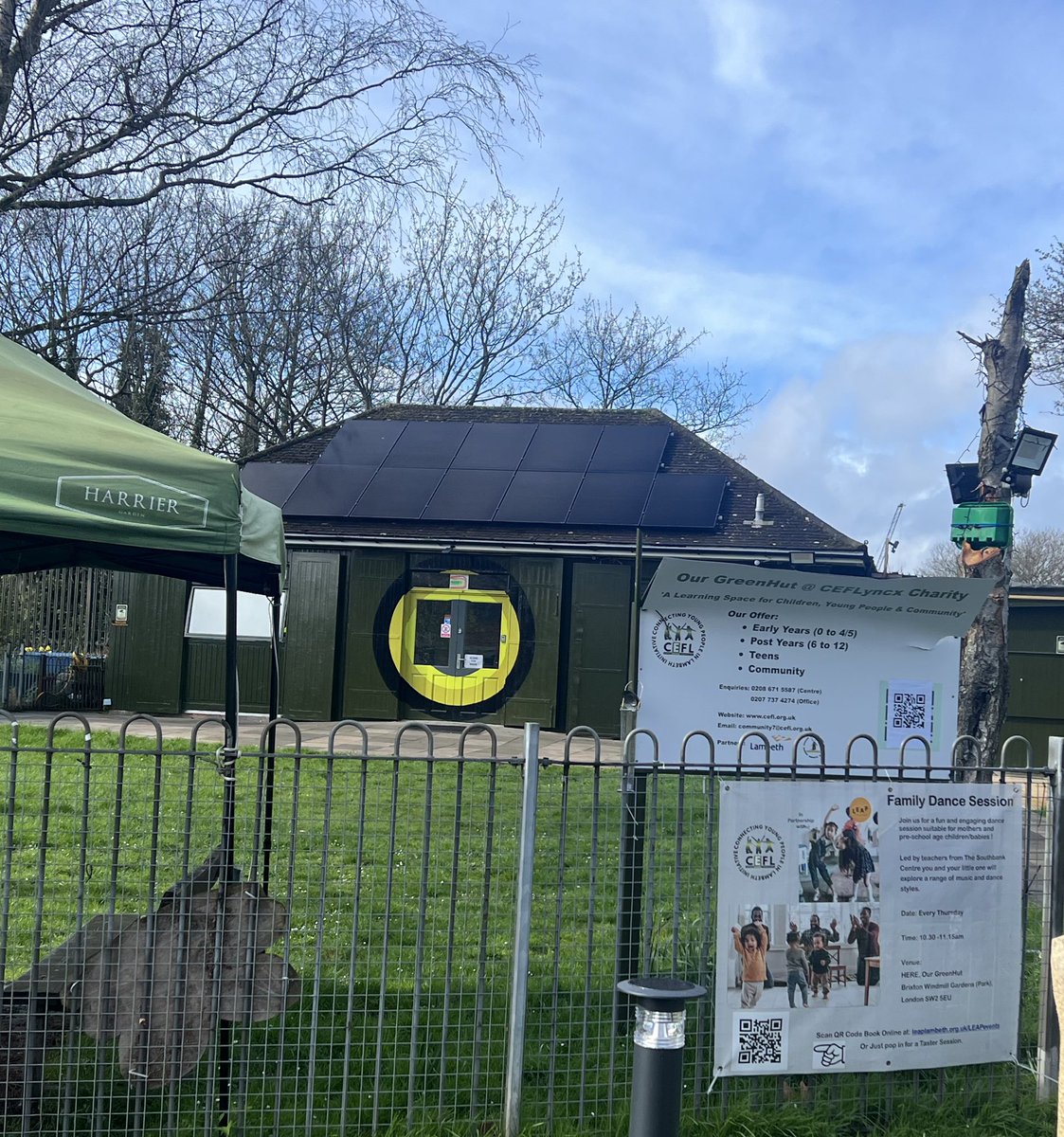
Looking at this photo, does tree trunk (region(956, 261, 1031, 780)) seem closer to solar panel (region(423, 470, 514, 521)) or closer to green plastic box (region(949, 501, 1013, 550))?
green plastic box (region(949, 501, 1013, 550))

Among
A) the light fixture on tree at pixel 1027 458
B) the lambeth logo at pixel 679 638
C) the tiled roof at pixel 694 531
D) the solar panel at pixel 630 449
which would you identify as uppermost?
the solar panel at pixel 630 449

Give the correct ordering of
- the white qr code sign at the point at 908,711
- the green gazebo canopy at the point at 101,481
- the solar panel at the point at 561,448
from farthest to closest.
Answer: the solar panel at the point at 561,448, the white qr code sign at the point at 908,711, the green gazebo canopy at the point at 101,481

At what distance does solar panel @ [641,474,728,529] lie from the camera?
17297mm

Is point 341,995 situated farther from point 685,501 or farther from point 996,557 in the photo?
point 685,501

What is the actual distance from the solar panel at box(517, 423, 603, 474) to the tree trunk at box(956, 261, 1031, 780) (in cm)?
1111

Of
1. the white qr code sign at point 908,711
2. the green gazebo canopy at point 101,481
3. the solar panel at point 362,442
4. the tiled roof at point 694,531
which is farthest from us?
the solar panel at point 362,442

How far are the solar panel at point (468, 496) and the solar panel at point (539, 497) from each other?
16cm

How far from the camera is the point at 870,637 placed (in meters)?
5.05

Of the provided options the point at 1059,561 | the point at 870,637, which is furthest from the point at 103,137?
the point at 1059,561

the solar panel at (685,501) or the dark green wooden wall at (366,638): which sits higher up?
the solar panel at (685,501)

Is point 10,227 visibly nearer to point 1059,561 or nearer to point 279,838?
point 279,838

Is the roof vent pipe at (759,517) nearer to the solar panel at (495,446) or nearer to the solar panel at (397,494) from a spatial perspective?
the solar panel at (495,446)

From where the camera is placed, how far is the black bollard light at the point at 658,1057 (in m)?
3.59

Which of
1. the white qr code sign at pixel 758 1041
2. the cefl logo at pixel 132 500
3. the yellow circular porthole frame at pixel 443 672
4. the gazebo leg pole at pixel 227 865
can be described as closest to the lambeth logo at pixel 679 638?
the white qr code sign at pixel 758 1041
